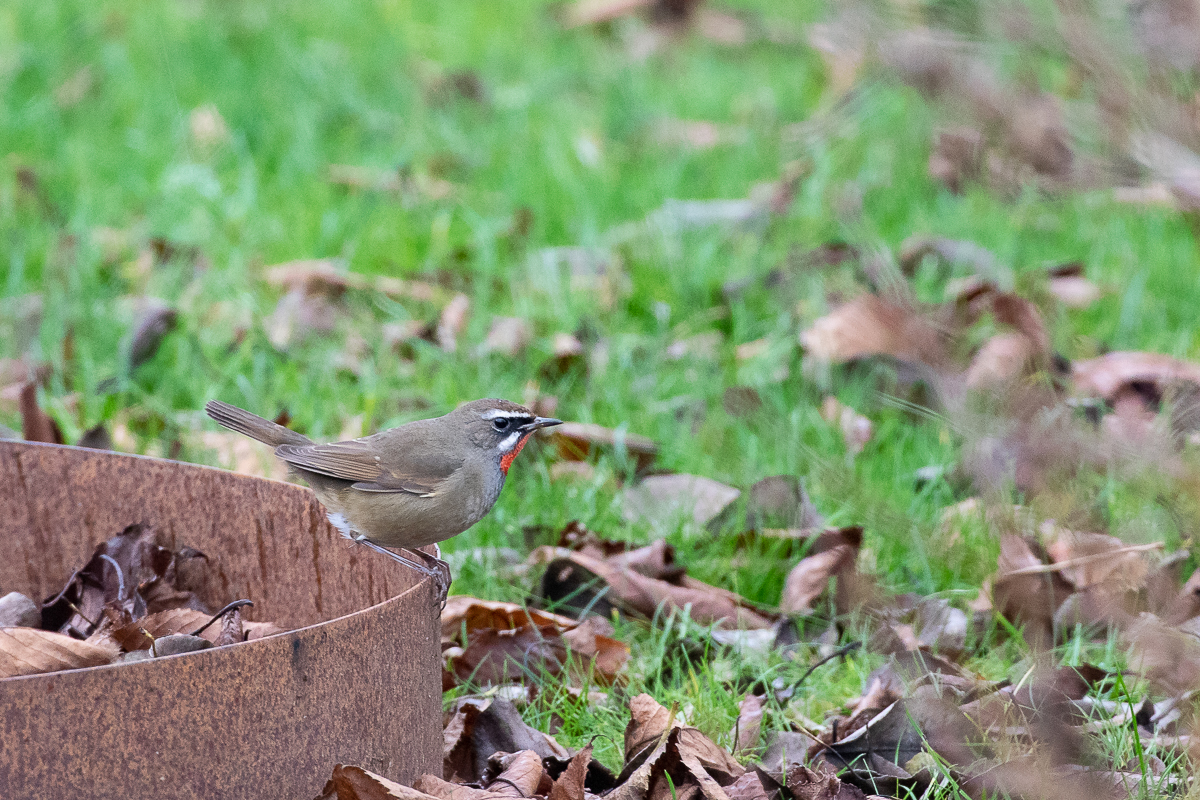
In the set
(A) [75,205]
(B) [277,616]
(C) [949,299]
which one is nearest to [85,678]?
(B) [277,616]

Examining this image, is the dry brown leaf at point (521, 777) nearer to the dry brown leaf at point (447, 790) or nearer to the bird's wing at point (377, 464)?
the dry brown leaf at point (447, 790)

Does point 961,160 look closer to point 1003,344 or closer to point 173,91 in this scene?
point 1003,344

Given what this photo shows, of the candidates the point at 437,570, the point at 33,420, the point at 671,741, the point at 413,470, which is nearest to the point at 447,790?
the point at 671,741

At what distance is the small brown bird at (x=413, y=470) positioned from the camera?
3303mm

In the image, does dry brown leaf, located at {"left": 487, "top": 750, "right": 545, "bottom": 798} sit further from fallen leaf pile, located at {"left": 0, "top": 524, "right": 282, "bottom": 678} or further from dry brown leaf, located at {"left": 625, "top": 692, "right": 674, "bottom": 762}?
fallen leaf pile, located at {"left": 0, "top": 524, "right": 282, "bottom": 678}

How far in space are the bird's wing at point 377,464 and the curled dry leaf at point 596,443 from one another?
1174 mm

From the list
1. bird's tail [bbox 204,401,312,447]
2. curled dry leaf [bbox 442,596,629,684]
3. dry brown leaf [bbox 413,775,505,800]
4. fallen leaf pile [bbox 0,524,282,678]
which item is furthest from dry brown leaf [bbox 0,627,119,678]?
curled dry leaf [bbox 442,596,629,684]

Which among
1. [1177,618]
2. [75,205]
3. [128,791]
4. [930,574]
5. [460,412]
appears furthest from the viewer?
[75,205]

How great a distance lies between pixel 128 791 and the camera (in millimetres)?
2236

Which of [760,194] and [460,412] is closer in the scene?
[460,412]

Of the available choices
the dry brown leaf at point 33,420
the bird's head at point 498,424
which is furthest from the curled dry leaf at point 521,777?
the dry brown leaf at point 33,420

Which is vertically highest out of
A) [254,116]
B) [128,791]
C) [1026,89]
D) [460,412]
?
[1026,89]

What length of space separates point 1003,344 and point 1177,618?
1.35 meters

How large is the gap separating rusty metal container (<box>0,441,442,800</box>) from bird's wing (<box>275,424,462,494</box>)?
0.32 m
